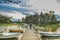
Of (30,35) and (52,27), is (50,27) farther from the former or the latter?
(30,35)

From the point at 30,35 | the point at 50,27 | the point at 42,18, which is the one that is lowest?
the point at 30,35

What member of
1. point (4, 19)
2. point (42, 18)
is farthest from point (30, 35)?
point (4, 19)

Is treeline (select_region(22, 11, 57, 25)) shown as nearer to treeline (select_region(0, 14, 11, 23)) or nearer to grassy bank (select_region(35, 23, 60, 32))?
grassy bank (select_region(35, 23, 60, 32))

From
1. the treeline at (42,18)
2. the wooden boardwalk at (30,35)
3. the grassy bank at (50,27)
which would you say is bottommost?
the wooden boardwalk at (30,35)

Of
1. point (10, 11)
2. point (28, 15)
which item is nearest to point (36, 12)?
point (28, 15)

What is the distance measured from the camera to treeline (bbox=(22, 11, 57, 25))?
2641mm

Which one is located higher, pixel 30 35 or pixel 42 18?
pixel 42 18

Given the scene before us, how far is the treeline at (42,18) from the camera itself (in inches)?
104

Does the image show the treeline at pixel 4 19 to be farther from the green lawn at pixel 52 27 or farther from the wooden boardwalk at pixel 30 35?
the green lawn at pixel 52 27

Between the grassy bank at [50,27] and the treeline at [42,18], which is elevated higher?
the treeline at [42,18]

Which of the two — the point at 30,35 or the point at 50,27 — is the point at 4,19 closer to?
the point at 30,35

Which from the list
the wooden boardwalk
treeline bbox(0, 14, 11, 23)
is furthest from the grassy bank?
treeline bbox(0, 14, 11, 23)

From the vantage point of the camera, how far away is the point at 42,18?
2.65 metres

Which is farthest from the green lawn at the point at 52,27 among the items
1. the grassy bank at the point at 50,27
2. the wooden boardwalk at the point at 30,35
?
the wooden boardwalk at the point at 30,35
